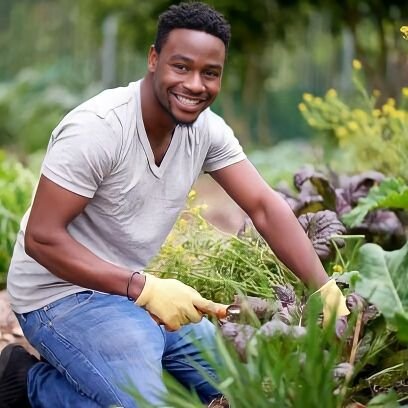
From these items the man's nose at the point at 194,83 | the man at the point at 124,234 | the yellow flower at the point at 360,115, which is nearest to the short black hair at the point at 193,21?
the man at the point at 124,234

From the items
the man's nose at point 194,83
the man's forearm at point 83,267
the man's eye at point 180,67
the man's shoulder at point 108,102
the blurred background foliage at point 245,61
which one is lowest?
the blurred background foliage at point 245,61

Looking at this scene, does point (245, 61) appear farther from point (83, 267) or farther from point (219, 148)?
point (83, 267)

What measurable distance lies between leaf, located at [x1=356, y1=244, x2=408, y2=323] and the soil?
2.00 meters

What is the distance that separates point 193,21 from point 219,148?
546 mm

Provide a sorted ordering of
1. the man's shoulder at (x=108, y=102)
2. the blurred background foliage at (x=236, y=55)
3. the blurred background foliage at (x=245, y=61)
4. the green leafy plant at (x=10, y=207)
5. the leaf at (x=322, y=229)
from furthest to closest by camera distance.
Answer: the blurred background foliage at (x=236, y=55)
the blurred background foliage at (x=245, y=61)
the green leafy plant at (x=10, y=207)
the leaf at (x=322, y=229)
the man's shoulder at (x=108, y=102)

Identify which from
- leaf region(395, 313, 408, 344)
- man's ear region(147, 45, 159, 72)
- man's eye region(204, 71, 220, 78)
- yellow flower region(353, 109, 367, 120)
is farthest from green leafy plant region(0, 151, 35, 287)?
leaf region(395, 313, 408, 344)

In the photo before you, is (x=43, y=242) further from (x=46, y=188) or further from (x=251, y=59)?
(x=251, y=59)

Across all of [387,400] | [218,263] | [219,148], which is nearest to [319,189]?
[218,263]

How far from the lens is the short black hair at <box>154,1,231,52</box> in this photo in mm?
3465

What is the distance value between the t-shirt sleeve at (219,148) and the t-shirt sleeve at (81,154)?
50 centimetres

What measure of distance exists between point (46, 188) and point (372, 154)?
3889mm

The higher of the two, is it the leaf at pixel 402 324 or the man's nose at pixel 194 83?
the man's nose at pixel 194 83

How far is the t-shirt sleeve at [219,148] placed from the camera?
3826mm

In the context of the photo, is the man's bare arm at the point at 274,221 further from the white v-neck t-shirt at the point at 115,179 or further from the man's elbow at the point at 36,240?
the man's elbow at the point at 36,240
